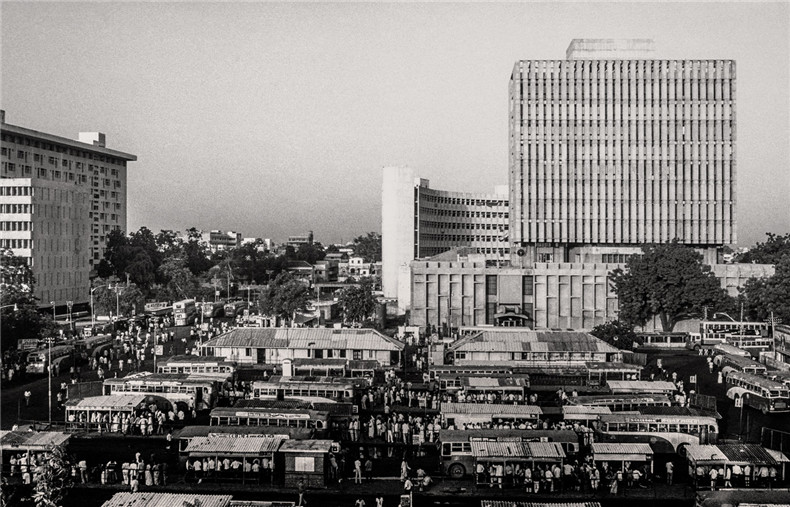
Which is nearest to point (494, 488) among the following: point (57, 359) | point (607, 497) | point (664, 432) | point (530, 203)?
point (607, 497)

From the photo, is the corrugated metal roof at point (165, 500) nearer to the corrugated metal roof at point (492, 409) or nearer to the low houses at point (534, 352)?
the corrugated metal roof at point (492, 409)

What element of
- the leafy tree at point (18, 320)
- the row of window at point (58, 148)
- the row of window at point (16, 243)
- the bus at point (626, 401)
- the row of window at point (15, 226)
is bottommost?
the bus at point (626, 401)

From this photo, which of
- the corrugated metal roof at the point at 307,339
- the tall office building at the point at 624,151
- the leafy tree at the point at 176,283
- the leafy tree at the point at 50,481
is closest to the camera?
the leafy tree at the point at 50,481

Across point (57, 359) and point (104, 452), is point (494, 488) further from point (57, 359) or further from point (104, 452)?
point (57, 359)

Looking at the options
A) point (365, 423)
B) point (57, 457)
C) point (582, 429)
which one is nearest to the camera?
point (57, 457)

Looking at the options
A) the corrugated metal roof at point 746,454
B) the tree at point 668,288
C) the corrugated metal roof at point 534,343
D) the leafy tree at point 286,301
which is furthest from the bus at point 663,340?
the corrugated metal roof at point 746,454

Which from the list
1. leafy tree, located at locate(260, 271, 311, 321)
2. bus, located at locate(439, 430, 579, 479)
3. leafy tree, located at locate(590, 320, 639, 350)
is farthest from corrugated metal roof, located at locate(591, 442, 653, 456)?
leafy tree, located at locate(260, 271, 311, 321)

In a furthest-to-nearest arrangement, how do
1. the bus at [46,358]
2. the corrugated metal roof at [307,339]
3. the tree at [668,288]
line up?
the tree at [668,288] < the corrugated metal roof at [307,339] < the bus at [46,358]

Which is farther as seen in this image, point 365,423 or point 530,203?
point 530,203
